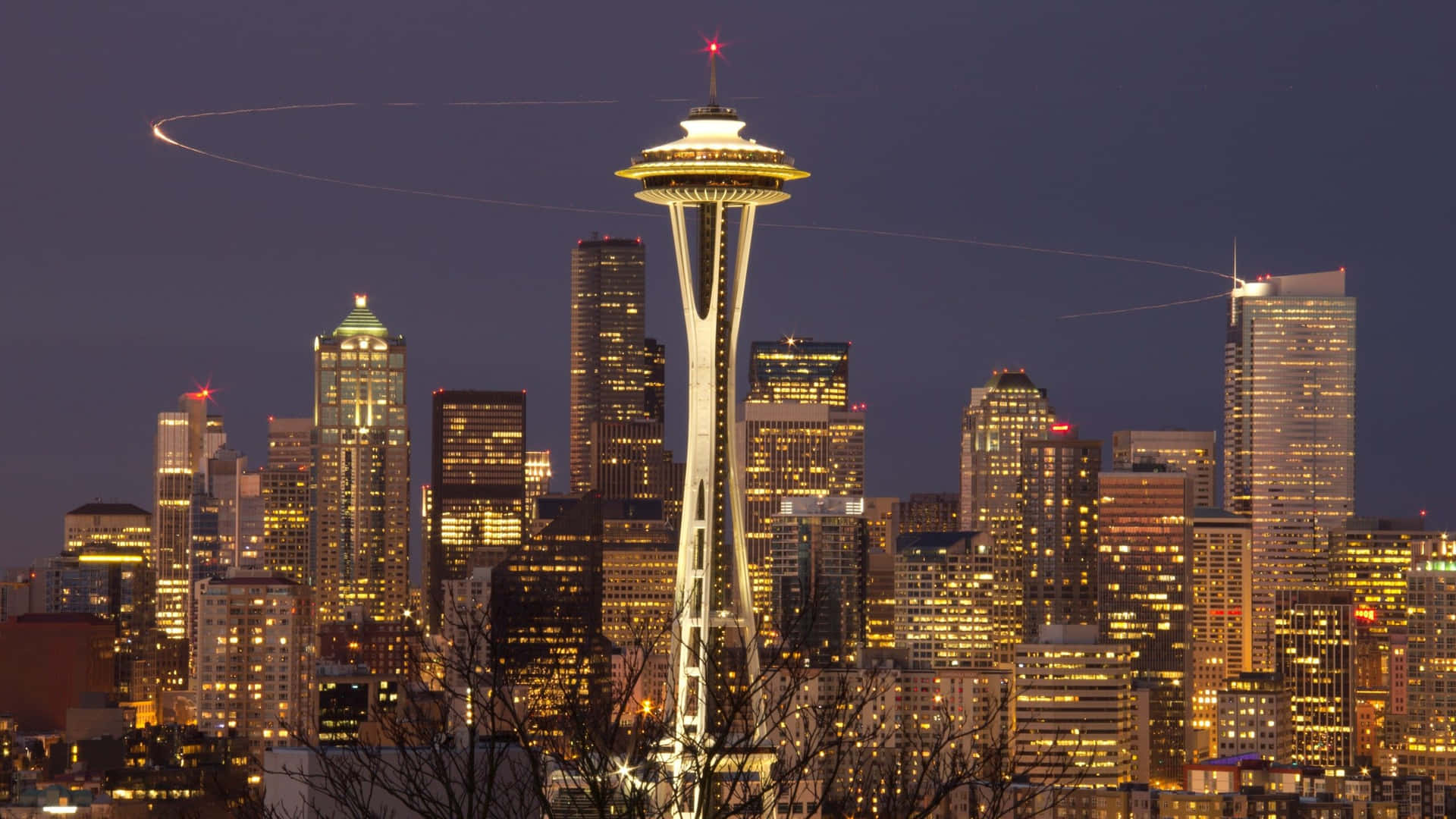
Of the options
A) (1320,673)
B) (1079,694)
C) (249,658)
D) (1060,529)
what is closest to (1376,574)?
(1060,529)

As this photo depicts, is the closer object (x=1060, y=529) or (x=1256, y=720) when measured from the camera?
(x=1256, y=720)

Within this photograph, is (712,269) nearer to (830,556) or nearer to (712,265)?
(712,265)

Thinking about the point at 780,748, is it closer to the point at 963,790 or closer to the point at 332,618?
the point at 963,790

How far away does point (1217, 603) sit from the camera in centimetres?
17550

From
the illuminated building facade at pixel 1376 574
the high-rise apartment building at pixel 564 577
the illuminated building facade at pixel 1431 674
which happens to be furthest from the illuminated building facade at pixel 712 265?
the illuminated building facade at pixel 1376 574

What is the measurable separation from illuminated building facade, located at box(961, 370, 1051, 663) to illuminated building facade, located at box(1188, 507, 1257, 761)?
11.5 m

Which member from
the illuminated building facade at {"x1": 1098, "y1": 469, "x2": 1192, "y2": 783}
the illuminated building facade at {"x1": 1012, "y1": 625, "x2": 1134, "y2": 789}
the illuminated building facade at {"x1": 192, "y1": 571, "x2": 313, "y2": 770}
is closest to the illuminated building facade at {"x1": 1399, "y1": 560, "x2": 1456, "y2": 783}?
the illuminated building facade at {"x1": 1098, "y1": 469, "x2": 1192, "y2": 783}

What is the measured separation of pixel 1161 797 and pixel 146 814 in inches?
1493

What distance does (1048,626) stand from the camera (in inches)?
5404

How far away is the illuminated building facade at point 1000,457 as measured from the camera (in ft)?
561

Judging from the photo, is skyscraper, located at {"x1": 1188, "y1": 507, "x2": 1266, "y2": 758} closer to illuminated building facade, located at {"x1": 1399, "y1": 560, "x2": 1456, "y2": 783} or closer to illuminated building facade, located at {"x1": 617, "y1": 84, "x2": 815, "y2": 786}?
illuminated building facade, located at {"x1": 1399, "y1": 560, "x2": 1456, "y2": 783}

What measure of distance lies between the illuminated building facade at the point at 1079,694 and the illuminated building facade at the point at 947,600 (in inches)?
412

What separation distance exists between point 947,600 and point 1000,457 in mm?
34962

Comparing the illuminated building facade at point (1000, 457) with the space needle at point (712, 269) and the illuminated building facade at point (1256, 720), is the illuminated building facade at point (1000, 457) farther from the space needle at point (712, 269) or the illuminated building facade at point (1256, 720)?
the space needle at point (712, 269)
